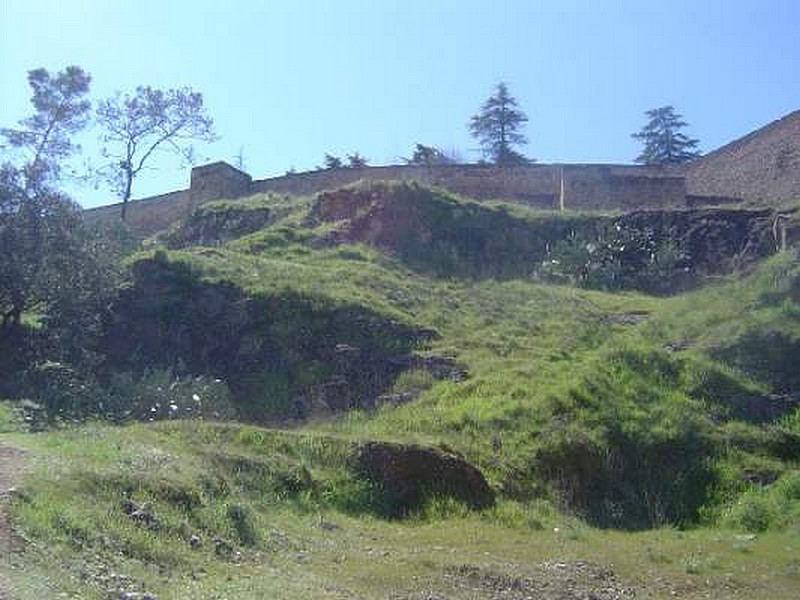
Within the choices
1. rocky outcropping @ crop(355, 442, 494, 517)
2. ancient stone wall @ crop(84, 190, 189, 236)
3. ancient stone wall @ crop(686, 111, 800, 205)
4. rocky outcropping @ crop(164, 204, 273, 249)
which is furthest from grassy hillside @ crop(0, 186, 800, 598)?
ancient stone wall @ crop(84, 190, 189, 236)

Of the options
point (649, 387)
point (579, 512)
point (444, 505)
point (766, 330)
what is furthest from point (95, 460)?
point (766, 330)

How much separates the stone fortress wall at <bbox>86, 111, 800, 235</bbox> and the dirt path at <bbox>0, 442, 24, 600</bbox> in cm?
1714

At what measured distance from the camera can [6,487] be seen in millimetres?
8070

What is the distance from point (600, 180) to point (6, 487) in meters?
20.5

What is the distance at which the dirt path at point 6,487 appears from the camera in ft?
21.0

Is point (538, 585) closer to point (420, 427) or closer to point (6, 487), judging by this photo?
point (6, 487)

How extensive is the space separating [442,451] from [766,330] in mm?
6524

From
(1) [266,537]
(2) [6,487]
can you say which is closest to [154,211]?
(1) [266,537]

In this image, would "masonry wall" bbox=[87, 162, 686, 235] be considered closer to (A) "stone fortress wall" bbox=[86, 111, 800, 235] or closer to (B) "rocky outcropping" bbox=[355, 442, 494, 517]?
(A) "stone fortress wall" bbox=[86, 111, 800, 235]

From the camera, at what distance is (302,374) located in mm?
15789

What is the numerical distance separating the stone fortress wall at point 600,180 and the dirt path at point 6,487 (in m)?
17.1

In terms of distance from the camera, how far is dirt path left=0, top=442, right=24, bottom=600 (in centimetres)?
641

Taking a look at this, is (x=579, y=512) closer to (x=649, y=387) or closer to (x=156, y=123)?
(x=649, y=387)

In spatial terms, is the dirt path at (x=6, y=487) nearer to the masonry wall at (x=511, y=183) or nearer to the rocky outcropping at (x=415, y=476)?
the rocky outcropping at (x=415, y=476)
